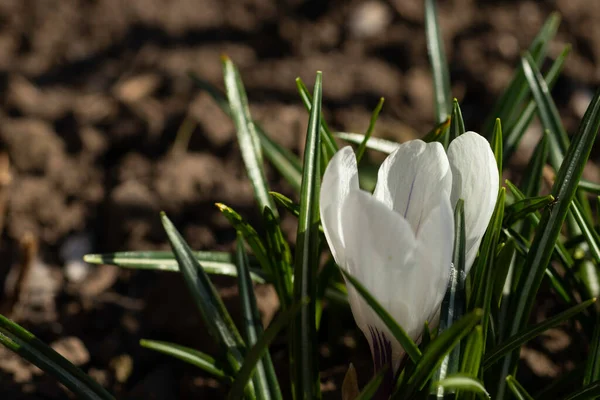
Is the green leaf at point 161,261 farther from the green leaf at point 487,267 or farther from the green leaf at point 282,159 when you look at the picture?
the green leaf at point 487,267

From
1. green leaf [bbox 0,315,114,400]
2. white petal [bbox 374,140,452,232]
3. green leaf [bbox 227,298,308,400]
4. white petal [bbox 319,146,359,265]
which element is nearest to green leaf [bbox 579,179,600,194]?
white petal [bbox 374,140,452,232]

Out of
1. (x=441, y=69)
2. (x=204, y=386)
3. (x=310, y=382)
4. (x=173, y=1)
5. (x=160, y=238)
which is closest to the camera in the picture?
(x=310, y=382)

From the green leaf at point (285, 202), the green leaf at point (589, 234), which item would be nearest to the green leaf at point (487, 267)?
the green leaf at point (589, 234)

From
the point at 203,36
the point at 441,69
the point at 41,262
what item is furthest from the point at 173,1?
the point at 441,69

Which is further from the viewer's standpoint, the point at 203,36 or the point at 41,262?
the point at 203,36

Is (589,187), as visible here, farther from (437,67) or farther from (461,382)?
(461,382)

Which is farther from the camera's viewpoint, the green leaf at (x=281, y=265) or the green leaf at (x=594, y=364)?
the green leaf at (x=281, y=265)

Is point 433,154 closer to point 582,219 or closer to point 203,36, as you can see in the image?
point 582,219
